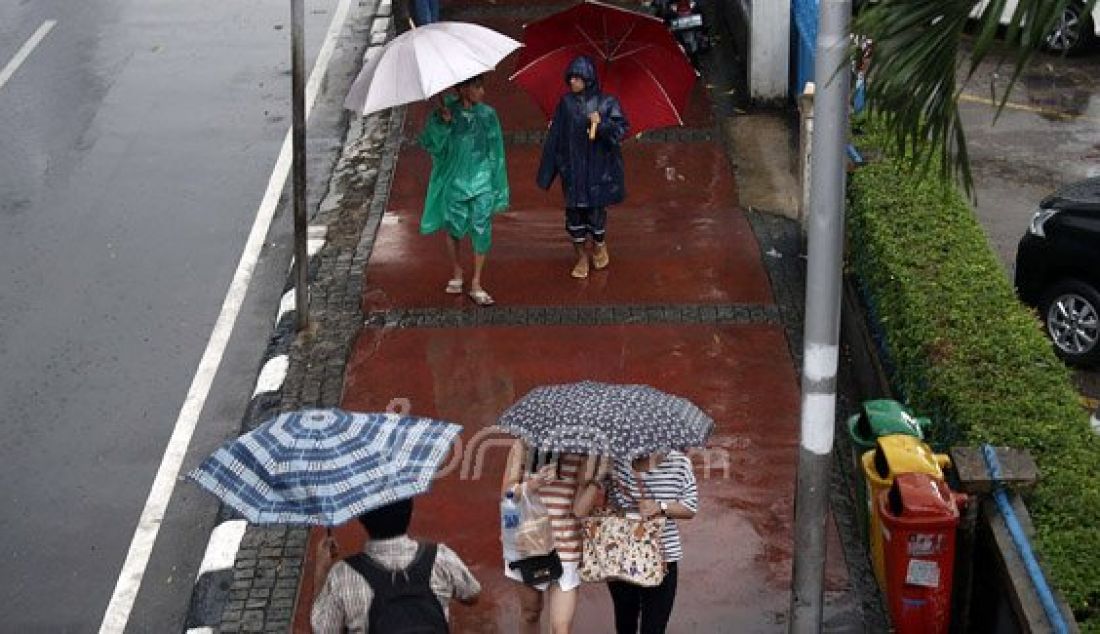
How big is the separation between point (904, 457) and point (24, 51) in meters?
13.1

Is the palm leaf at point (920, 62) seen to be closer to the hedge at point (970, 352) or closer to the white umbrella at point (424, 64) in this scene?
the hedge at point (970, 352)

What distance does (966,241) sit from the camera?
36.1 ft

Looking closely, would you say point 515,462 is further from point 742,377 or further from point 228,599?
point 742,377

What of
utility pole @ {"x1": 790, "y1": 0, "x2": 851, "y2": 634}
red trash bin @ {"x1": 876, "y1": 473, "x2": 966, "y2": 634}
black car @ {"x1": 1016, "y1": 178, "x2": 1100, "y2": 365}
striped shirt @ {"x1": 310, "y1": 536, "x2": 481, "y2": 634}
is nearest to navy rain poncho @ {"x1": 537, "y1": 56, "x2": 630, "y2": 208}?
black car @ {"x1": 1016, "y1": 178, "x2": 1100, "y2": 365}

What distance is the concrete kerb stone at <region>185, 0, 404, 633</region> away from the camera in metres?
9.21

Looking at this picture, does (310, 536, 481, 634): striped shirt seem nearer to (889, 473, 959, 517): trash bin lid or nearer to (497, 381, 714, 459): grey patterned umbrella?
(497, 381, 714, 459): grey patterned umbrella

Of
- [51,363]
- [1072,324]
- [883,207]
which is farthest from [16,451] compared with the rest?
[1072,324]

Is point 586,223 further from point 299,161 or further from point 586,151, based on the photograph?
point 299,161

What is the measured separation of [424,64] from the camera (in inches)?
437

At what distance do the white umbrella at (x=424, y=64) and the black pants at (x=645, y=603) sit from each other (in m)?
3.99

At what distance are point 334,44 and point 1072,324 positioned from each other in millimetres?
9202

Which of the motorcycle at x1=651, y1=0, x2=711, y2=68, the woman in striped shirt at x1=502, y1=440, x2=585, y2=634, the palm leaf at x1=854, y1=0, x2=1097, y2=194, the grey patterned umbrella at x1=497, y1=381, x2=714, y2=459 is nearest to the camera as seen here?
the palm leaf at x1=854, y1=0, x2=1097, y2=194

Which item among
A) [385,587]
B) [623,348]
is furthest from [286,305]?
[385,587]

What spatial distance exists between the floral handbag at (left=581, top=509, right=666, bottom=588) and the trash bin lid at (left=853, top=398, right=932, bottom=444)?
1636mm
